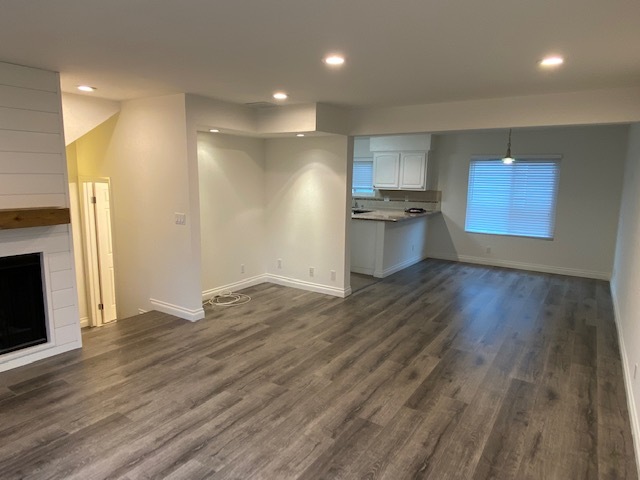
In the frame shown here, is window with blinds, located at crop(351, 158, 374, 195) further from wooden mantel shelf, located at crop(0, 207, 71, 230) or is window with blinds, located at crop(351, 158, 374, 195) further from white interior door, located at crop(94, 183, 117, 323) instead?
wooden mantel shelf, located at crop(0, 207, 71, 230)

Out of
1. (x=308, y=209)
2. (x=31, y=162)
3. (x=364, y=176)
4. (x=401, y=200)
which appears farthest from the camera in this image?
(x=364, y=176)

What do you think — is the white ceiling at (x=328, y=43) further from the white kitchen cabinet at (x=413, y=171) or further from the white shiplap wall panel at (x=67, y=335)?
the white kitchen cabinet at (x=413, y=171)

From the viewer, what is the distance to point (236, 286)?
18.6 ft

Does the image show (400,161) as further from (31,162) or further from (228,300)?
(31,162)

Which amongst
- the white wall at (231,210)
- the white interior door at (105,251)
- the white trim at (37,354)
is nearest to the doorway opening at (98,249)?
the white interior door at (105,251)

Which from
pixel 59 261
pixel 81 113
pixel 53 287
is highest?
pixel 81 113

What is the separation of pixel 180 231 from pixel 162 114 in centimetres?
127

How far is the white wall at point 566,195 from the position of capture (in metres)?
6.37

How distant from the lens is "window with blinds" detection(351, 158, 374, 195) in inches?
353

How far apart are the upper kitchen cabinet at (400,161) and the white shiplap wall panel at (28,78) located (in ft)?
18.0

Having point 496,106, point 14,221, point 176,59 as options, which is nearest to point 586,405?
point 496,106

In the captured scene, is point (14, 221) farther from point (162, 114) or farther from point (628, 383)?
point (628, 383)

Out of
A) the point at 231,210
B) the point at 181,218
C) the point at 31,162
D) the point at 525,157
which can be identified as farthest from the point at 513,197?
the point at 31,162

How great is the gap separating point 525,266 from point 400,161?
3.07 meters
